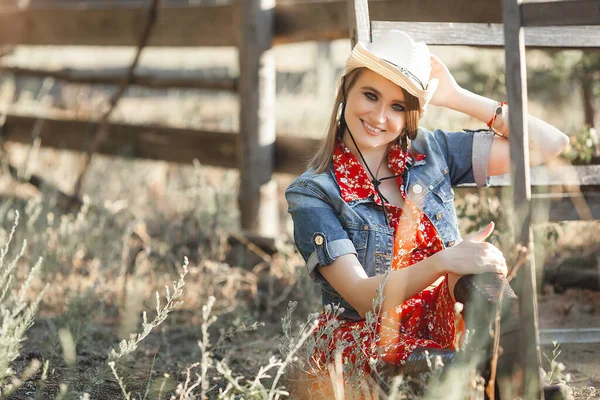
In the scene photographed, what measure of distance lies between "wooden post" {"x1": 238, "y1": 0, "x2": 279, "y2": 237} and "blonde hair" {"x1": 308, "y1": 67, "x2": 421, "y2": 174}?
1.80 metres

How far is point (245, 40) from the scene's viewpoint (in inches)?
180

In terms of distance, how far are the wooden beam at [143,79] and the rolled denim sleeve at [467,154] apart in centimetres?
219

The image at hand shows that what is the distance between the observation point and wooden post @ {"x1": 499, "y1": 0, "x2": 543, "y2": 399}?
204 cm

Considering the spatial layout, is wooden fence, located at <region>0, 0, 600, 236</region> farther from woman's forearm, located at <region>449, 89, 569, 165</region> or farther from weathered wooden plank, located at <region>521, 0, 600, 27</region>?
woman's forearm, located at <region>449, 89, 569, 165</region>

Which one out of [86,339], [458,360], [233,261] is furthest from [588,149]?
[86,339]

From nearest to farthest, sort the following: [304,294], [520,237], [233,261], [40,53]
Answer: [520,237] < [304,294] < [233,261] < [40,53]

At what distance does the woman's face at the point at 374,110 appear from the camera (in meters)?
2.67

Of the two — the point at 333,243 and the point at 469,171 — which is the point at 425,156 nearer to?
the point at 469,171

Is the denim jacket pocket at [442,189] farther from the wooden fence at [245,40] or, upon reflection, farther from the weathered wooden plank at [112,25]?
the weathered wooden plank at [112,25]

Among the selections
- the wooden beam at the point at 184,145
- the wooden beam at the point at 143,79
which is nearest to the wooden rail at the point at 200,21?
the wooden beam at the point at 143,79

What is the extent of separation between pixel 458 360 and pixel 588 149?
1.77 meters

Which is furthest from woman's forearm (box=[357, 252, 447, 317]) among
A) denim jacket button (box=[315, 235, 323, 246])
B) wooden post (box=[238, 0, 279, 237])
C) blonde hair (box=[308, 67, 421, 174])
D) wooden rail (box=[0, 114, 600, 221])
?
wooden post (box=[238, 0, 279, 237])

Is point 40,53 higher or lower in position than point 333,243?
higher

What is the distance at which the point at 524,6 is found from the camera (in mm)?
2162
